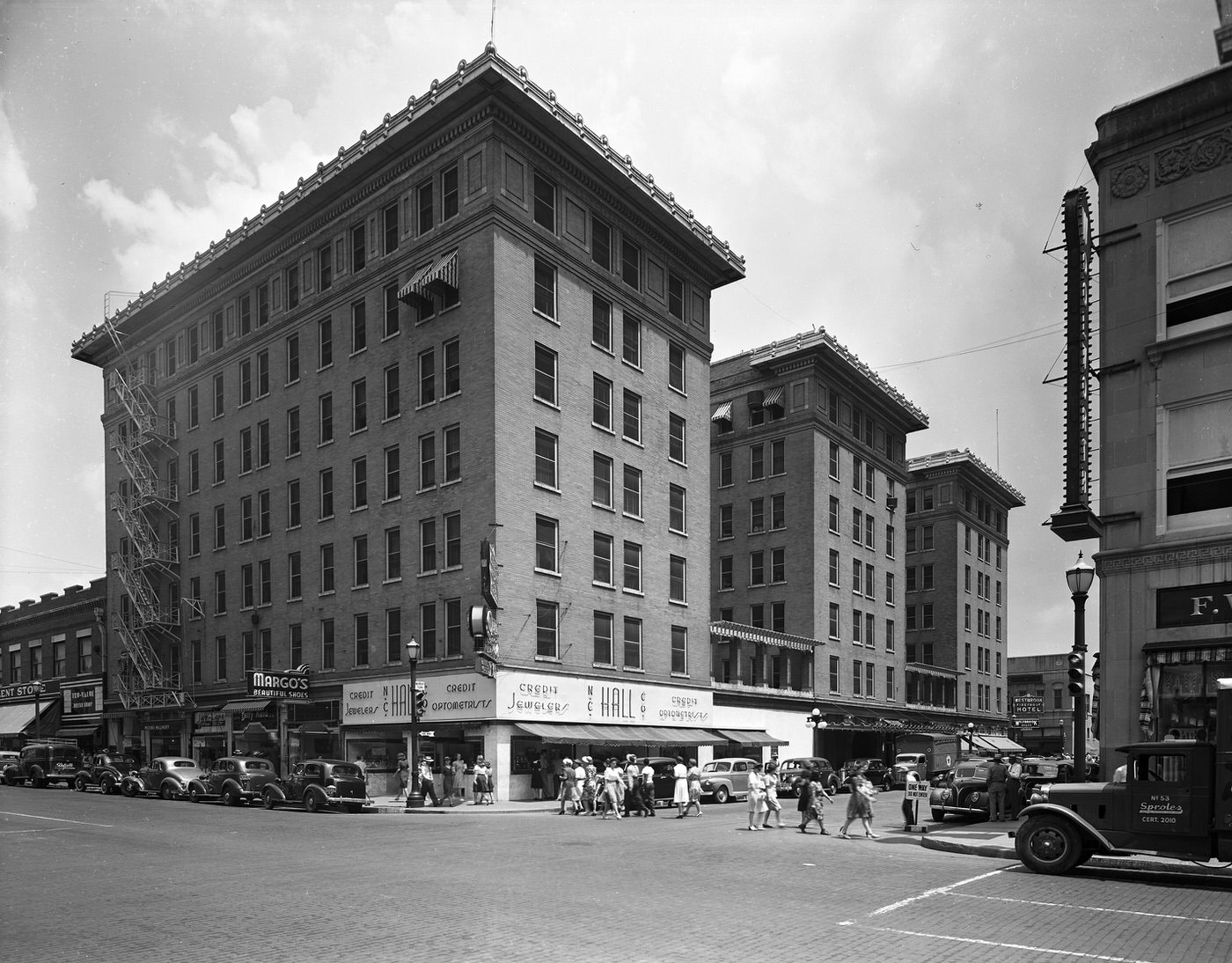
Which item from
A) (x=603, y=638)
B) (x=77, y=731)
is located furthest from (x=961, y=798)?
(x=77, y=731)

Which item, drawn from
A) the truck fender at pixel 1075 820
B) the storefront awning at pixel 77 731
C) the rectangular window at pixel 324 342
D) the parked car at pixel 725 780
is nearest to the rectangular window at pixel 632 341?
the rectangular window at pixel 324 342

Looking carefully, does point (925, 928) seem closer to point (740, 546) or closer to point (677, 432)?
point (677, 432)

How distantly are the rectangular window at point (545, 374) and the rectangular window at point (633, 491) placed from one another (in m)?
5.89

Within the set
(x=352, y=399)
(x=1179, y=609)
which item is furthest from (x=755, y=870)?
(x=352, y=399)

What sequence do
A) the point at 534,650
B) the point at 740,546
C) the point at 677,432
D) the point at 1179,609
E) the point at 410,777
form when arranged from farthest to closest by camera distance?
the point at 740,546
the point at 677,432
the point at 534,650
the point at 410,777
the point at 1179,609

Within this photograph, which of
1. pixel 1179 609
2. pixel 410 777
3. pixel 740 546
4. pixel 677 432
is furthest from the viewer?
pixel 740 546

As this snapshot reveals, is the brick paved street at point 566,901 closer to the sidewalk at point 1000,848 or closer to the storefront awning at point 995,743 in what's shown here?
the sidewalk at point 1000,848

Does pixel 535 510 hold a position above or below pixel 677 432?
below

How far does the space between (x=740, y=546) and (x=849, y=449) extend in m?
9.52

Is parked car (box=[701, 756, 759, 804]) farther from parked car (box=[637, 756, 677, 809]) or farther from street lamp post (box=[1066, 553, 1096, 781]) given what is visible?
street lamp post (box=[1066, 553, 1096, 781])

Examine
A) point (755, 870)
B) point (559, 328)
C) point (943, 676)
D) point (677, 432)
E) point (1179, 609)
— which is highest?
point (559, 328)

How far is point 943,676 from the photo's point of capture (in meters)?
82.8

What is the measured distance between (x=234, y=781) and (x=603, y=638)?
1582 centimetres

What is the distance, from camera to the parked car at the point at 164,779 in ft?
124
